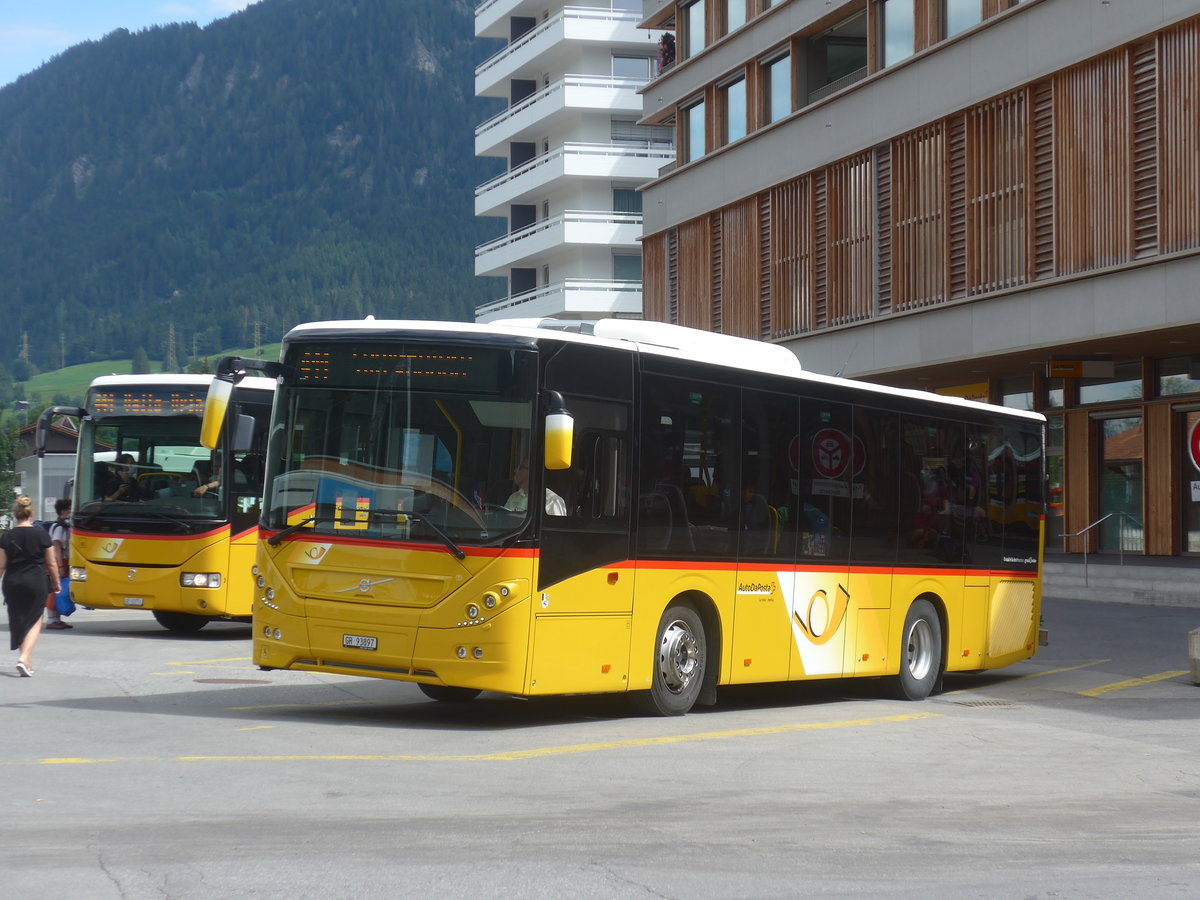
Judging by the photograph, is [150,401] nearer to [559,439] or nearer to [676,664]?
[676,664]

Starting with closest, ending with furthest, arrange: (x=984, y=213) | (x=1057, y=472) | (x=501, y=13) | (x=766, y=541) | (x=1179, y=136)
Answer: (x=766, y=541), (x=1179, y=136), (x=984, y=213), (x=1057, y=472), (x=501, y=13)

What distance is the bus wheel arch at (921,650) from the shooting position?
1602 centimetres

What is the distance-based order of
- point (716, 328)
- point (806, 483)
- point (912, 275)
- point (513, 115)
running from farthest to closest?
point (513, 115), point (716, 328), point (912, 275), point (806, 483)

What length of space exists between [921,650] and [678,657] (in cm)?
432

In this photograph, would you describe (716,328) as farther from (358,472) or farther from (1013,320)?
(358,472)

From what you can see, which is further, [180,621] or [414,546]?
[180,621]

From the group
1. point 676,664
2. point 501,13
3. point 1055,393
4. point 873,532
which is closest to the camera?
point 676,664

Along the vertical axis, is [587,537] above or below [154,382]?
below

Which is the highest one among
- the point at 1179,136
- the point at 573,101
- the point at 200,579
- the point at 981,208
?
the point at 573,101

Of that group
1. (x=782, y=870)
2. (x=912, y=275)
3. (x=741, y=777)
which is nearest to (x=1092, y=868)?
(x=782, y=870)

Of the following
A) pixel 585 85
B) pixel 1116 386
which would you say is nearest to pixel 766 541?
pixel 1116 386

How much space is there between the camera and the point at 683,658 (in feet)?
42.7

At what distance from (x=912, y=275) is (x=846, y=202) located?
10.3 ft

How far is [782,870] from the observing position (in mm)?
7039
